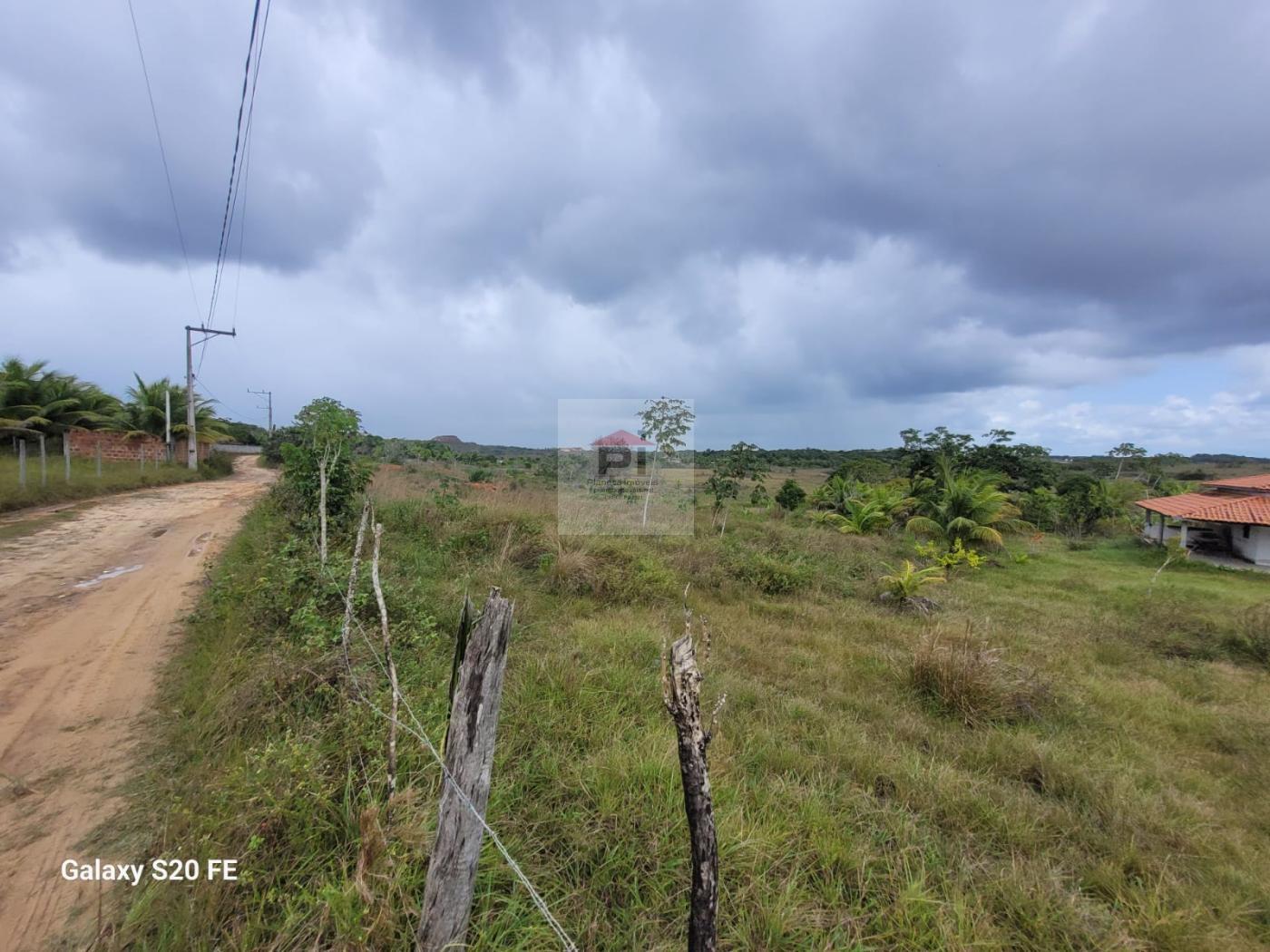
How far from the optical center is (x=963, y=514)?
12.1 m

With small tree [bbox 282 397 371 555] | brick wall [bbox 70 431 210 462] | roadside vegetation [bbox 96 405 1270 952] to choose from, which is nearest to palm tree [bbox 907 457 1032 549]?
roadside vegetation [bbox 96 405 1270 952]

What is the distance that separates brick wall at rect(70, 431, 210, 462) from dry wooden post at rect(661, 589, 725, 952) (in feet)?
73.4

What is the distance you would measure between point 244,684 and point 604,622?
2.88 m

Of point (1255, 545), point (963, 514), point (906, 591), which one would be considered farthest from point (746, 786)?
point (1255, 545)

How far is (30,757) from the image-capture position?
2.58 metres

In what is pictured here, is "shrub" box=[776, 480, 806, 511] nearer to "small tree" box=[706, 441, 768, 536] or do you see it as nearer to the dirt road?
"small tree" box=[706, 441, 768, 536]

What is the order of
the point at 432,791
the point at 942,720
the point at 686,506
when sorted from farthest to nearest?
1. the point at 686,506
2. the point at 942,720
3. the point at 432,791

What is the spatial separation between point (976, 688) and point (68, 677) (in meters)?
6.46

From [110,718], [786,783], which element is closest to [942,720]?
[786,783]

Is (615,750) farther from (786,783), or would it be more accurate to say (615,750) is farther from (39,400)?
(39,400)

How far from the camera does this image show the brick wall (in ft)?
54.4

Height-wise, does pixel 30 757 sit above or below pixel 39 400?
below

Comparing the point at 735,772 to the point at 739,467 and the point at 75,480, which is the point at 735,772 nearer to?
the point at 739,467

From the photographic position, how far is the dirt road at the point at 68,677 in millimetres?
1964
